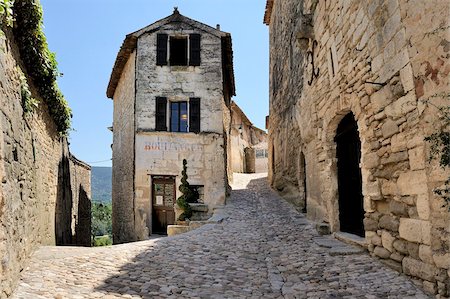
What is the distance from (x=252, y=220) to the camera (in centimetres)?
961

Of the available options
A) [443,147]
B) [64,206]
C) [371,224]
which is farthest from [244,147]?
[443,147]

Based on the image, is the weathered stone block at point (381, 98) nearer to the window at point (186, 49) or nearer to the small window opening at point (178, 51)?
the window at point (186, 49)

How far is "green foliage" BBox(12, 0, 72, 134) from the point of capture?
568 centimetres

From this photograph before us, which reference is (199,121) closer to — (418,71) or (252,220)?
(252,220)

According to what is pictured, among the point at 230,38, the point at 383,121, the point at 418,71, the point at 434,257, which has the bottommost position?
the point at 434,257

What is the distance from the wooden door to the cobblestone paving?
502 cm

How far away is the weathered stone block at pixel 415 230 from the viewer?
149 inches

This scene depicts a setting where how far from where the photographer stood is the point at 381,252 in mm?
4805

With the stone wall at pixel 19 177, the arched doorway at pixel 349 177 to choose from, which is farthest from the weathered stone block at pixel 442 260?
the stone wall at pixel 19 177

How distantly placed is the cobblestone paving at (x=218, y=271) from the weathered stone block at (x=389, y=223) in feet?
1.67

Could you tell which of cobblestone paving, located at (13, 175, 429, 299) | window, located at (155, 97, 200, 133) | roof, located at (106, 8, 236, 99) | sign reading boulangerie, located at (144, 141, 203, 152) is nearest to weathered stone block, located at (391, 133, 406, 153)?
cobblestone paving, located at (13, 175, 429, 299)

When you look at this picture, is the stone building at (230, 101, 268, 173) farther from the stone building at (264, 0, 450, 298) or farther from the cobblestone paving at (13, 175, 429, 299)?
the cobblestone paving at (13, 175, 429, 299)

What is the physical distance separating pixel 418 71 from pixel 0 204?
4.64 metres

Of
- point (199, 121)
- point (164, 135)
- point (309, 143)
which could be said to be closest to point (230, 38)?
point (199, 121)
